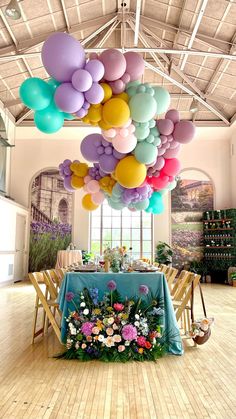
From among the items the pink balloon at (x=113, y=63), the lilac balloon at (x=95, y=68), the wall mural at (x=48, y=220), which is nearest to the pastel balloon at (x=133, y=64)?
the pink balloon at (x=113, y=63)

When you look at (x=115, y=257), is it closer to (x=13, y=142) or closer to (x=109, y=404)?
(x=109, y=404)

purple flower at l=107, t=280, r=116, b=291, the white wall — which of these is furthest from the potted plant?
purple flower at l=107, t=280, r=116, b=291

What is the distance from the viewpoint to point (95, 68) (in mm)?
3604

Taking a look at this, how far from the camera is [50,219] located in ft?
49.7

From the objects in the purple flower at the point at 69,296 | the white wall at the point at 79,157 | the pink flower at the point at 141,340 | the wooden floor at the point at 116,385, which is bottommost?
the wooden floor at the point at 116,385

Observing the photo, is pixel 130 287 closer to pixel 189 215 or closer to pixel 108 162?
pixel 108 162

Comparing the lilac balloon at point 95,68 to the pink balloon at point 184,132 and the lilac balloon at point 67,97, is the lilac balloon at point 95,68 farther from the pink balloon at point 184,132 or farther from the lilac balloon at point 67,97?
the pink balloon at point 184,132

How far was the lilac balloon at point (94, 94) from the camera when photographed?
365cm

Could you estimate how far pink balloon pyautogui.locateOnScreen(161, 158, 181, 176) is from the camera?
5445 mm

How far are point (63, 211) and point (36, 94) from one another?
38.6ft

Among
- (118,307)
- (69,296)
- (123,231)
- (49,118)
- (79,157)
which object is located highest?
(79,157)

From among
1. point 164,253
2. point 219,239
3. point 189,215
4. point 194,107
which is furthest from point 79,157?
point 219,239

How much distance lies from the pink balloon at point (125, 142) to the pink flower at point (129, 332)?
77.9 inches

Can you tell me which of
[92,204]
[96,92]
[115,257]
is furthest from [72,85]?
[92,204]
